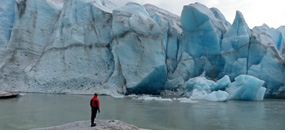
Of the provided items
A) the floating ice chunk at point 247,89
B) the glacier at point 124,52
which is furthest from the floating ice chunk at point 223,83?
the floating ice chunk at point 247,89

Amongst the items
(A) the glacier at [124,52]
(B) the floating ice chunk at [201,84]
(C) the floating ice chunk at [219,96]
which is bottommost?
(C) the floating ice chunk at [219,96]

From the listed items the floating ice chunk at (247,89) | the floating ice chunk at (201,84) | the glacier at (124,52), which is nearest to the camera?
the floating ice chunk at (247,89)

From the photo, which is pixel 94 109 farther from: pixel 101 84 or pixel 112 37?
pixel 112 37

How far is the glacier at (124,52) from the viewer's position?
42.7 ft

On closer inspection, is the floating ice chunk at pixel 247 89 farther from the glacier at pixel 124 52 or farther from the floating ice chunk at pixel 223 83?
the floating ice chunk at pixel 223 83

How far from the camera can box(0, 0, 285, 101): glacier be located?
13.0 metres

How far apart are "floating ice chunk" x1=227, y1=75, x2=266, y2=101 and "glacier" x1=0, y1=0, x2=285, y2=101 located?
0.49 meters

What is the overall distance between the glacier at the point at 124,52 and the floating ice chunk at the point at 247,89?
490mm

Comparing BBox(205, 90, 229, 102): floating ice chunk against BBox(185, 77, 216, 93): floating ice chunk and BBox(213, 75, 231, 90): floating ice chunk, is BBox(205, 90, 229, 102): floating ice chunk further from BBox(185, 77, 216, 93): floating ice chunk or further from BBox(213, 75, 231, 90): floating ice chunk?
BBox(213, 75, 231, 90): floating ice chunk

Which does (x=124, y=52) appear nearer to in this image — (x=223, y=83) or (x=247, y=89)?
(x=223, y=83)

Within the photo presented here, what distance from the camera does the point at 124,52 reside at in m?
13.5

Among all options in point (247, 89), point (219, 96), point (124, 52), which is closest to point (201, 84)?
point (219, 96)

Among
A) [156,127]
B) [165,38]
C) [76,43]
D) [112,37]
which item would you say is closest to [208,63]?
[165,38]

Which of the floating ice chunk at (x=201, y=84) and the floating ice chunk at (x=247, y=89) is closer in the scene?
the floating ice chunk at (x=247, y=89)
